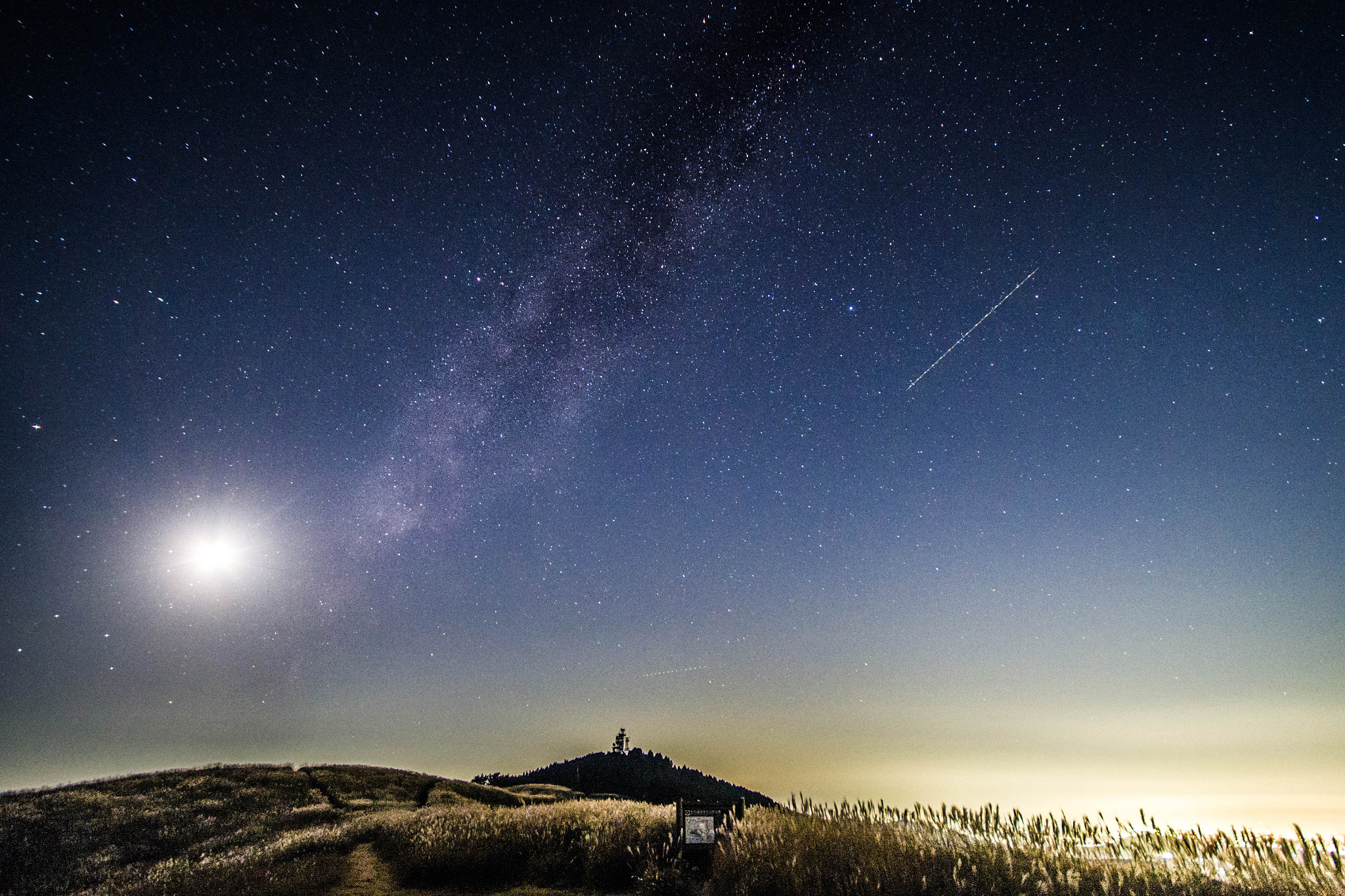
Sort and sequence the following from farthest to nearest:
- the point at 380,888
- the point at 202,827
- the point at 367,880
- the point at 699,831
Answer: the point at 202,827, the point at 367,880, the point at 380,888, the point at 699,831

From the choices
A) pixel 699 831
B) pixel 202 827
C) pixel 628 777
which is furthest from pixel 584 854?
pixel 628 777

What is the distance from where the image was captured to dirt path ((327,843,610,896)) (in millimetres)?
8492

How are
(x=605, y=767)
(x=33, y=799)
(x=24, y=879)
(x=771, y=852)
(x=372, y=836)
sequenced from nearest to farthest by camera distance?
(x=771, y=852) < (x=24, y=879) < (x=372, y=836) < (x=33, y=799) < (x=605, y=767)

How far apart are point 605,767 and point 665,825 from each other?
7434 cm

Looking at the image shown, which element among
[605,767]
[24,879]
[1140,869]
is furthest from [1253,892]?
[605,767]

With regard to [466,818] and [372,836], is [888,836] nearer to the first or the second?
[466,818]

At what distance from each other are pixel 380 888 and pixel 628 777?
229ft

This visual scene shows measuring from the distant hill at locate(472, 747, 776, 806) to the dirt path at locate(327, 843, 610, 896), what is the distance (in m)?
50.0

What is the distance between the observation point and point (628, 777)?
2744 inches

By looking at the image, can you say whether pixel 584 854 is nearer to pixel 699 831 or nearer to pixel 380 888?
pixel 699 831

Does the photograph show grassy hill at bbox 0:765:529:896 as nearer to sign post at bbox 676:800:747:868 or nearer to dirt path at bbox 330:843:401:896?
dirt path at bbox 330:843:401:896

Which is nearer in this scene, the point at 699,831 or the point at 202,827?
the point at 699,831

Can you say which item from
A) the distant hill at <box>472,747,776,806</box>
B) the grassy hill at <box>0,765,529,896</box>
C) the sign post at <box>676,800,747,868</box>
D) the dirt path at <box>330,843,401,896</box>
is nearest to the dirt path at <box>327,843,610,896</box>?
the dirt path at <box>330,843,401,896</box>

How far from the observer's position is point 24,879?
12.1 meters
